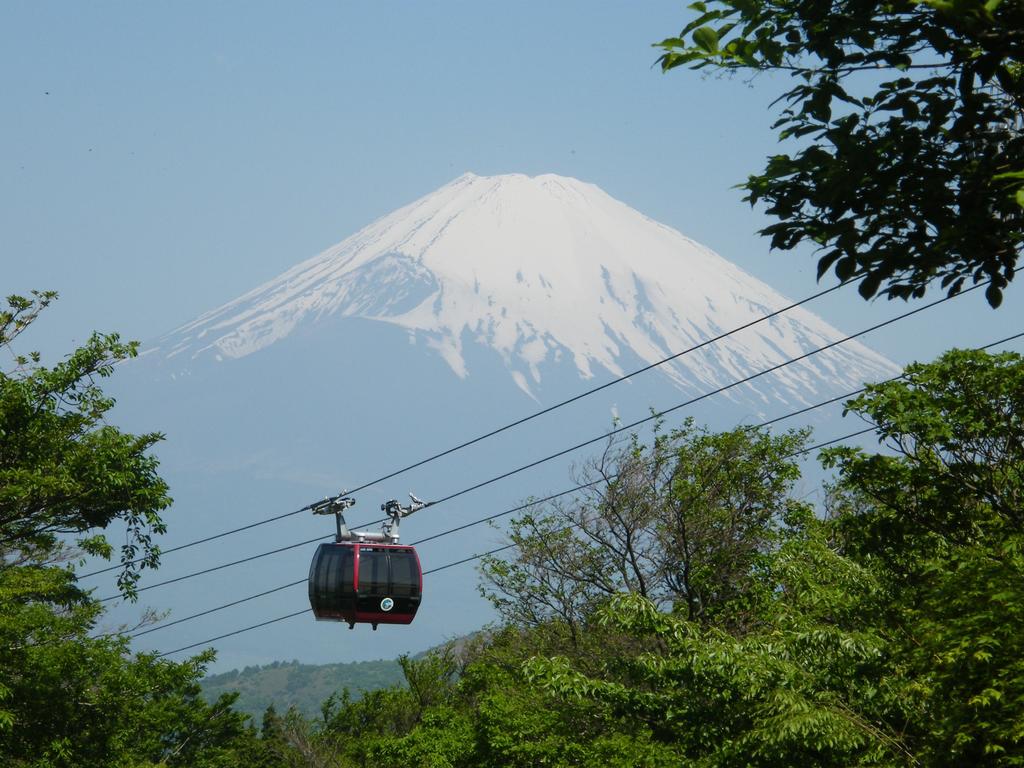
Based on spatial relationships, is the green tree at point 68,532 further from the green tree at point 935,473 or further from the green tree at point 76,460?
the green tree at point 935,473

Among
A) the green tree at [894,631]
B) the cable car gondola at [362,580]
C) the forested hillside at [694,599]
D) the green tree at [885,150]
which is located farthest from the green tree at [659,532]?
the green tree at [885,150]

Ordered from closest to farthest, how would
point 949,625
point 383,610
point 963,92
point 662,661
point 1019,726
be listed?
point 963,92
point 1019,726
point 949,625
point 662,661
point 383,610

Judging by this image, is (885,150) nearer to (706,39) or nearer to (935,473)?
(706,39)

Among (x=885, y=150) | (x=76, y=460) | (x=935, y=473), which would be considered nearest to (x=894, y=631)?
(x=935, y=473)

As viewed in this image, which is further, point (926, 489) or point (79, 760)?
point (79, 760)

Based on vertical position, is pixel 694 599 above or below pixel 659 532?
below

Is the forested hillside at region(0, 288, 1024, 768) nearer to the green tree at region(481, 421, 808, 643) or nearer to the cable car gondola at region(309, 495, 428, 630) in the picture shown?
the green tree at region(481, 421, 808, 643)

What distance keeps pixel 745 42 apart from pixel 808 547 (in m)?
13.0

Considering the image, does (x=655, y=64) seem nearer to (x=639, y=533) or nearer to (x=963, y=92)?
(x=963, y=92)

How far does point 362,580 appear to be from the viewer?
27312 mm

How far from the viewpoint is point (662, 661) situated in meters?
17.6

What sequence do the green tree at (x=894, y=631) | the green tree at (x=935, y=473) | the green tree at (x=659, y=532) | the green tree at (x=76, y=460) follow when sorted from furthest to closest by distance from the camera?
the green tree at (x=659, y=532) → the green tree at (x=76, y=460) → the green tree at (x=935, y=473) → the green tree at (x=894, y=631)

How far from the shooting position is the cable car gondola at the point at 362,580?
27281mm

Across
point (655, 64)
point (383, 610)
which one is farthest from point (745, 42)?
point (383, 610)
